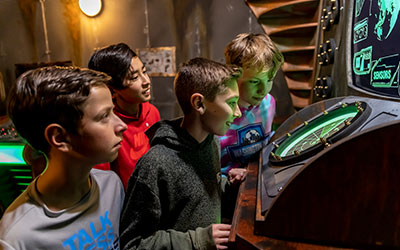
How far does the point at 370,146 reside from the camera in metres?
0.58

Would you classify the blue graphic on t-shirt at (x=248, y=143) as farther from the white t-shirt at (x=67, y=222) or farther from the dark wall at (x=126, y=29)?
the dark wall at (x=126, y=29)

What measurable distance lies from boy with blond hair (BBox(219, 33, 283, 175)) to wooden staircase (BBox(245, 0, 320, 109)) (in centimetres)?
141

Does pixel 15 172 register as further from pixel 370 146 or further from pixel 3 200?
pixel 370 146

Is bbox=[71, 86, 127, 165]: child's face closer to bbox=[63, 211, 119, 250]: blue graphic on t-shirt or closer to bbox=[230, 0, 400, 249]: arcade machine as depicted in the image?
bbox=[63, 211, 119, 250]: blue graphic on t-shirt

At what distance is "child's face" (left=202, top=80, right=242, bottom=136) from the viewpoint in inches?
37.4

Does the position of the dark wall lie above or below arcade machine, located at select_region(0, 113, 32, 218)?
above

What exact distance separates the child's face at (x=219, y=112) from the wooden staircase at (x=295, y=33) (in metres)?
1.96

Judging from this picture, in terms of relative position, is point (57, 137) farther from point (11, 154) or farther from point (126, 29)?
point (126, 29)

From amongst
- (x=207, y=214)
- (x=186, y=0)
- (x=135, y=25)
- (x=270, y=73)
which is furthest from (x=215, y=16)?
(x=207, y=214)

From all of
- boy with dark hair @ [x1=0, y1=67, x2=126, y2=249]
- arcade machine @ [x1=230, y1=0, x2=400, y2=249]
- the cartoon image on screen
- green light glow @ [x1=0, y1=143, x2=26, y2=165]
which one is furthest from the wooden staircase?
green light glow @ [x1=0, y1=143, x2=26, y2=165]

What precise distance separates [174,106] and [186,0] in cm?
142

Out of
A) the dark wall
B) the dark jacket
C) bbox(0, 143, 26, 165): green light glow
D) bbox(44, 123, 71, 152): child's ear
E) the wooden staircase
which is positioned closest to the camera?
bbox(44, 123, 71, 152): child's ear

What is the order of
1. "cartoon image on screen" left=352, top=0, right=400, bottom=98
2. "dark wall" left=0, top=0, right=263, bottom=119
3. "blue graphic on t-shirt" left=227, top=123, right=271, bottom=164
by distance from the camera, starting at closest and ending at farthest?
"cartoon image on screen" left=352, top=0, right=400, bottom=98 → "blue graphic on t-shirt" left=227, top=123, right=271, bottom=164 → "dark wall" left=0, top=0, right=263, bottom=119

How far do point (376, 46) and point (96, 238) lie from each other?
130 centimetres
